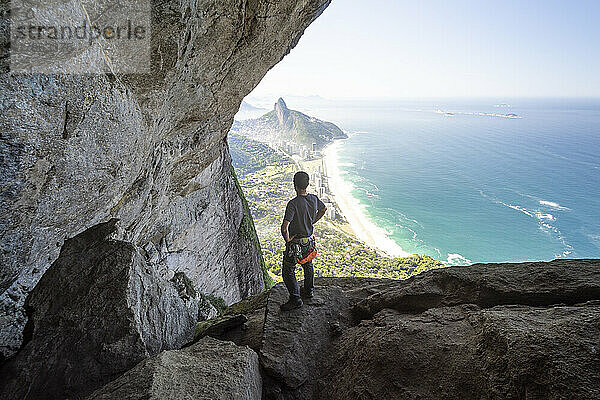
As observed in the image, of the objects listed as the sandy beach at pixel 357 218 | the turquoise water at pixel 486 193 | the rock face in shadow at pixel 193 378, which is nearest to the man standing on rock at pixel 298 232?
the rock face in shadow at pixel 193 378

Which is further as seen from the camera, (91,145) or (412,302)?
(412,302)

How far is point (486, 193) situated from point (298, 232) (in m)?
89.4

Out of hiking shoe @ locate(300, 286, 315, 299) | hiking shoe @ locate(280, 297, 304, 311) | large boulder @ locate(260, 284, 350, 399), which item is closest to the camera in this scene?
large boulder @ locate(260, 284, 350, 399)

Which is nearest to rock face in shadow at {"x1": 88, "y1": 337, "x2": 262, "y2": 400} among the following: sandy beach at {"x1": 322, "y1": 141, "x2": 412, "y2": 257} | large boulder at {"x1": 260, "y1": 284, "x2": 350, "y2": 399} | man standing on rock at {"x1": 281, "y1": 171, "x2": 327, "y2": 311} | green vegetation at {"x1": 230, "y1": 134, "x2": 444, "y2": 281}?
large boulder at {"x1": 260, "y1": 284, "x2": 350, "y2": 399}

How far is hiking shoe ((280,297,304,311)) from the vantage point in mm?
6177

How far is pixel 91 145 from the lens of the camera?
466 centimetres

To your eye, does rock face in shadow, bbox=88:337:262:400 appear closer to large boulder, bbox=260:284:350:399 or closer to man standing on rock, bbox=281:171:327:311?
large boulder, bbox=260:284:350:399

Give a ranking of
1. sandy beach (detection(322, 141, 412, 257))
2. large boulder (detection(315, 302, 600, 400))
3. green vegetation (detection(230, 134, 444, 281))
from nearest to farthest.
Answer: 1. large boulder (detection(315, 302, 600, 400))
2. green vegetation (detection(230, 134, 444, 281))
3. sandy beach (detection(322, 141, 412, 257))

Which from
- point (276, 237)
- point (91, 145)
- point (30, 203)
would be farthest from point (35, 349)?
point (276, 237)

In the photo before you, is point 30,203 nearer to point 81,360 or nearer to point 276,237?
point 81,360

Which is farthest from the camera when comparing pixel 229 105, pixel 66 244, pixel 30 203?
pixel 229 105

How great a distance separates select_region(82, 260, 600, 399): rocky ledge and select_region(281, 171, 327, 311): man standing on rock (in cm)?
53

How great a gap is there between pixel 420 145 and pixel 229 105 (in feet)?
471

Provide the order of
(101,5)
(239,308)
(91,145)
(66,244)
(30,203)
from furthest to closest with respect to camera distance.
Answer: (239,308), (66,244), (91,145), (30,203), (101,5)
